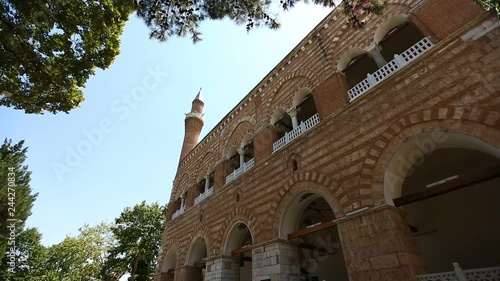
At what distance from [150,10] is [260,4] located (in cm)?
276

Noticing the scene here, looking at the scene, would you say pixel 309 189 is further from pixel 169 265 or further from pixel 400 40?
pixel 169 265

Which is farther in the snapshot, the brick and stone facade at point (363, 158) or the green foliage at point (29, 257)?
the green foliage at point (29, 257)

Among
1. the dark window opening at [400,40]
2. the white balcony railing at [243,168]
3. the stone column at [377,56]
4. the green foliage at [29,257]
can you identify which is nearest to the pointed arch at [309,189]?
the white balcony railing at [243,168]

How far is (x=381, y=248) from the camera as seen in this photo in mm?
5035

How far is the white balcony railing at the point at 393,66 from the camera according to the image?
20.3ft

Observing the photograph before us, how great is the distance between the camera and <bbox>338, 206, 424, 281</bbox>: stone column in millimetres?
4738

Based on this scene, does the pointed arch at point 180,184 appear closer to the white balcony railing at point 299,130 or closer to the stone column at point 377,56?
the white balcony railing at point 299,130

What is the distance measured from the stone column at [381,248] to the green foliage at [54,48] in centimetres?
809

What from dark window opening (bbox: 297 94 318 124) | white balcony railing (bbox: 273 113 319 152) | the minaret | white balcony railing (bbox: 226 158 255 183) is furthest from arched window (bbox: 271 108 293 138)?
the minaret

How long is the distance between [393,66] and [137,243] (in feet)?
83.4

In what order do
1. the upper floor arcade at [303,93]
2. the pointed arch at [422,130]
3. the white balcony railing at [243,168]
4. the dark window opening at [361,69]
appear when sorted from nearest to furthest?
1. the pointed arch at [422,130]
2. the upper floor arcade at [303,93]
3. the dark window opening at [361,69]
4. the white balcony railing at [243,168]

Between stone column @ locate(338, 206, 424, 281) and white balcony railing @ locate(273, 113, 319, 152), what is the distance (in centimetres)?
362

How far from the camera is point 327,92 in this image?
821cm

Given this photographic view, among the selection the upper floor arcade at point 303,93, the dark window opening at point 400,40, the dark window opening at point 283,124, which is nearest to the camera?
the upper floor arcade at point 303,93
